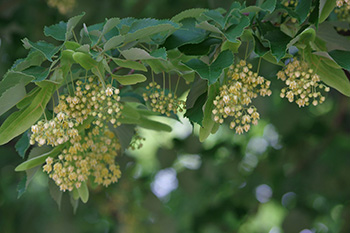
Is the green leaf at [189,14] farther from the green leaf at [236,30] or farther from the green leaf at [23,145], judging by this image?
the green leaf at [23,145]

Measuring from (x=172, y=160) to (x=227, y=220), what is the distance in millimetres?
710

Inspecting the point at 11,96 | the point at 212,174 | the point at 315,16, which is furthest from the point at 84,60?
the point at 212,174

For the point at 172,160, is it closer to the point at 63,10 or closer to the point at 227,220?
the point at 227,220

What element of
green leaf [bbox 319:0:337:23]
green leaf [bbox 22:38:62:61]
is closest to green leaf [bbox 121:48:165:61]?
green leaf [bbox 22:38:62:61]

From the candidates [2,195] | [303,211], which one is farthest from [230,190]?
[2,195]

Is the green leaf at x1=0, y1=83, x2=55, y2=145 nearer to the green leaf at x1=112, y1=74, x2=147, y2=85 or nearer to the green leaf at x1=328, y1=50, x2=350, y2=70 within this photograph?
the green leaf at x1=112, y1=74, x2=147, y2=85

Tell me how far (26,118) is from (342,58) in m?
0.62

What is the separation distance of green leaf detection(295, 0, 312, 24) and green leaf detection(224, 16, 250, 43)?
0.41 ft

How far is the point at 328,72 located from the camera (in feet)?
3.28

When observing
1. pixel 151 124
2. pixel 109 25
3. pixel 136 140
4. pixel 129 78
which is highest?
pixel 109 25

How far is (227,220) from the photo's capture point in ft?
9.98

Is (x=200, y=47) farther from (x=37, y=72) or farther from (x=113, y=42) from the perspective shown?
(x=37, y=72)

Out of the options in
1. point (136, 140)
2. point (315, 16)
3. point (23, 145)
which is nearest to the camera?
point (315, 16)

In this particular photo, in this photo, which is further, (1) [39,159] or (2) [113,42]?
(1) [39,159]
